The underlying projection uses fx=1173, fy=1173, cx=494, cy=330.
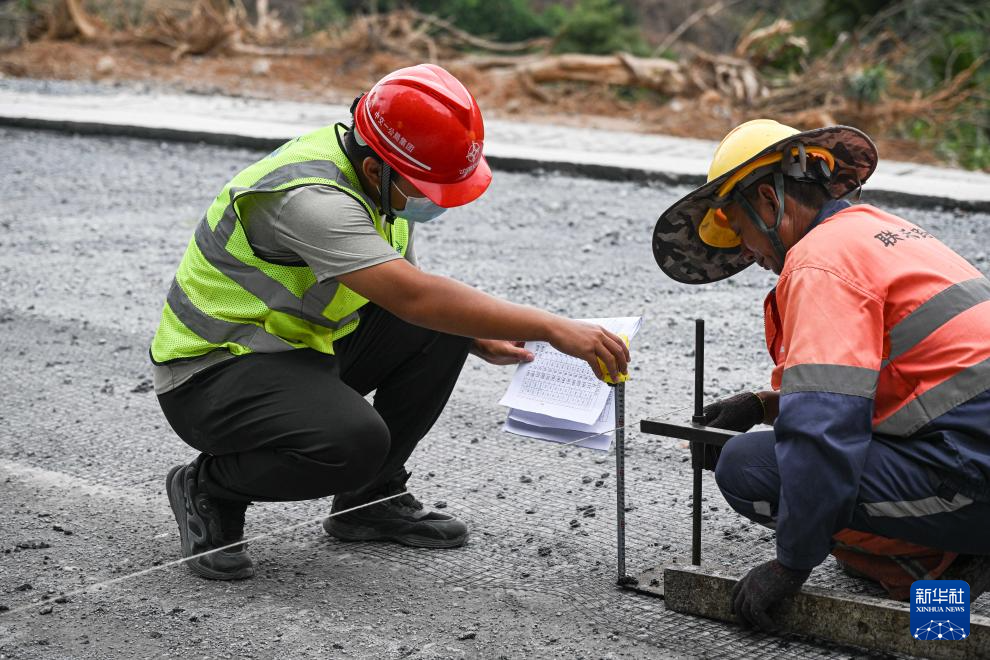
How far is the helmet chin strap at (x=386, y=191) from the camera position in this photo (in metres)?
3.07

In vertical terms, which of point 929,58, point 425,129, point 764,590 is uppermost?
point 929,58

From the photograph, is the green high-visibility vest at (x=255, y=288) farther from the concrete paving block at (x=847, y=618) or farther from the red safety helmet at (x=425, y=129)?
the concrete paving block at (x=847, y=618)

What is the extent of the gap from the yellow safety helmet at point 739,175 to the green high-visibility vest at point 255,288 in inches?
32.2

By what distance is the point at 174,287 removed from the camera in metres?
3.31

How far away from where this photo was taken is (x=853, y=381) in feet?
8.10

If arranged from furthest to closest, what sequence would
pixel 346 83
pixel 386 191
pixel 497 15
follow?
pixel 497 15, pixel 346 83, pixel 386 191

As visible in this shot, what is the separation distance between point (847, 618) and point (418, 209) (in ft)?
4.90

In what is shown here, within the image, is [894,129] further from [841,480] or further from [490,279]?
[841,480]

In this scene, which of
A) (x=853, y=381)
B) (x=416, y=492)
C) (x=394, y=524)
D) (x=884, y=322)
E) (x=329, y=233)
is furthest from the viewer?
(x=416, y=492)

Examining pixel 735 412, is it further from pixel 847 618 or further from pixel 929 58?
pixel 929 58

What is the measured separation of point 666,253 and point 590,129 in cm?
912

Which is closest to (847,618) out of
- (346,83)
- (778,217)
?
(778,217)

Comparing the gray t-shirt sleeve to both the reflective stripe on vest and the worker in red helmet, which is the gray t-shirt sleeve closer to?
the worker in red helmet

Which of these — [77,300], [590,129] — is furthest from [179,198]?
[590,129]
